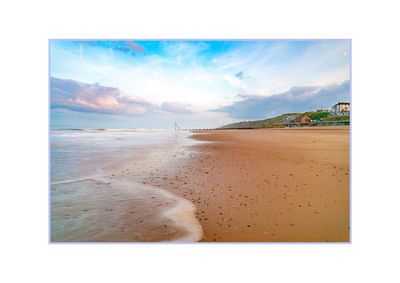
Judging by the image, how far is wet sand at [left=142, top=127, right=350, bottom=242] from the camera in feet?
6.40

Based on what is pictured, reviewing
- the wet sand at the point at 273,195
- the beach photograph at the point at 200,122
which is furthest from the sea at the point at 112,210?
the wet sand at the point at 273,195

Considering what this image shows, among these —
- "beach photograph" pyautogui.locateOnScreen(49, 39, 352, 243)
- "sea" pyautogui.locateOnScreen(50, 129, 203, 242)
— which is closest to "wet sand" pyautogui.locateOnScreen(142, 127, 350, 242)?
"beach photograph" pyautogui.locateOnScreen(49, 39, 352, 243)

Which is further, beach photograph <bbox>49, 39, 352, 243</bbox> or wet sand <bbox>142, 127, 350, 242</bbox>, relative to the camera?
beach photograph <bbox>49, 39, 352, 243</bbox>

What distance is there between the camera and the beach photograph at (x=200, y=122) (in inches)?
80.7

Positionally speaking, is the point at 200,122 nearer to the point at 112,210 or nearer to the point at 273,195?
the point at 273,195

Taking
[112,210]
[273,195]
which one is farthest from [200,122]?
[112,210]

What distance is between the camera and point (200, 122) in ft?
14.5

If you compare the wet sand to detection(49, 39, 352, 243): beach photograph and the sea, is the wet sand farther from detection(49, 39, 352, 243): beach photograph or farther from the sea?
the sea

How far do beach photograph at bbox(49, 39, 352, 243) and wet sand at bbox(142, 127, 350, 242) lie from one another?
0.05ft

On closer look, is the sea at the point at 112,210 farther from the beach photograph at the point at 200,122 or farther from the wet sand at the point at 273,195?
the wet sand at the point at 273,195

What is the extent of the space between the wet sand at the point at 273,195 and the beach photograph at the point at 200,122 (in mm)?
16

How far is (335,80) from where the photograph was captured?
2842mm
